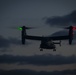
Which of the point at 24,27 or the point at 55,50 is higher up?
the point at 24,27

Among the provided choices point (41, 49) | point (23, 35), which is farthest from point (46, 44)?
point (23, 35)

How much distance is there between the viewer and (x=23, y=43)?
18.9 m

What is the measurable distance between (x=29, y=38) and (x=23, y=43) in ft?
3.46

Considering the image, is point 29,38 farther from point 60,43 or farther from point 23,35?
point 60,43

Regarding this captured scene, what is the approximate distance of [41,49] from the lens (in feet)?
63.4

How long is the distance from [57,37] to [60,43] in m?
0.49

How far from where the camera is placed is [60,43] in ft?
63.6

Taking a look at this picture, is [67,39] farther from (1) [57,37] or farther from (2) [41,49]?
(2) [41,49]

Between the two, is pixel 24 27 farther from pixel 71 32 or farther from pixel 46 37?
pixel 71 32

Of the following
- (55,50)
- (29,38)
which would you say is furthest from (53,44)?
(29,38)

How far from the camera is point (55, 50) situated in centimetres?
1941

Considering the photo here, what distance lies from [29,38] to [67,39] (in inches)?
107

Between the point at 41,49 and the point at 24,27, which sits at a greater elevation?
the point at 24,27

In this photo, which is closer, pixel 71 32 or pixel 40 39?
pixel 71 32
